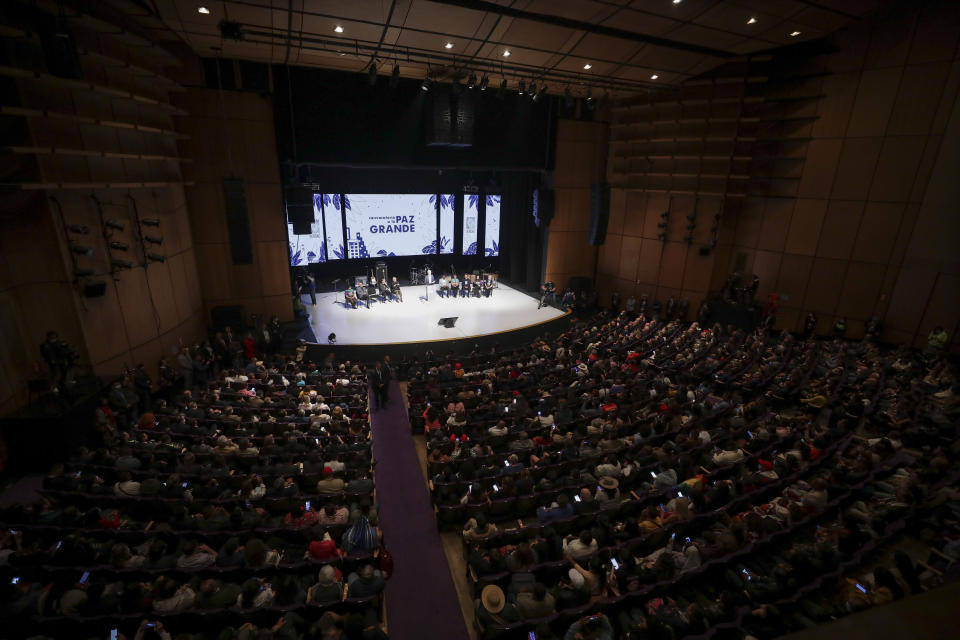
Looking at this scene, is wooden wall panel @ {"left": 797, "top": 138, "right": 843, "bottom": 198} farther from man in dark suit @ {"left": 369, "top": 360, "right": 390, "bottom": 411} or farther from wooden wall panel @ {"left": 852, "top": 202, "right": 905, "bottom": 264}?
man in dark suit @ {"left": 369, "top": 360, "right": 390, "bottom": 411}

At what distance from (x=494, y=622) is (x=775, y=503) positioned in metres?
4.16

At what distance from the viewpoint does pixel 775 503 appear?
5.85 m

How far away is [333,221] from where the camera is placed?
17891mm

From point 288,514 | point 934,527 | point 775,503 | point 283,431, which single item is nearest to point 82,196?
point 283,431

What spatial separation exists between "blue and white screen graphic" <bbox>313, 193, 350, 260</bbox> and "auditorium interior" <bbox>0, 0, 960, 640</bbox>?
0.39ft

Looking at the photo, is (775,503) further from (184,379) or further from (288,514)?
(184,379)

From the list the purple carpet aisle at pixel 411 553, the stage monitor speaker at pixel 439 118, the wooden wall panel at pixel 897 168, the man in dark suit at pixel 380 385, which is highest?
the stage monitor speaker at pixel 439 118

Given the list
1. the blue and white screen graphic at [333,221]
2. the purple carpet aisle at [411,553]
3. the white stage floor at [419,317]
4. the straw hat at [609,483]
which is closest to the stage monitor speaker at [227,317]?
the white stage floor at [419,317]

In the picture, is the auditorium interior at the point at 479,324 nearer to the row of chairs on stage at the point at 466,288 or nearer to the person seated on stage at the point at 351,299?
the person seated on stage at the point at 351,299

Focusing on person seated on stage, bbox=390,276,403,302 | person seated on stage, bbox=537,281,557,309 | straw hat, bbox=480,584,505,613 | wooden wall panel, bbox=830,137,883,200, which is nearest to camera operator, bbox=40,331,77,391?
straw hat, bbox=480,584,505,613

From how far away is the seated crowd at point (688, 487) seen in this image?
450 centimetres

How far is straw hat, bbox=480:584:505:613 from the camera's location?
455cm

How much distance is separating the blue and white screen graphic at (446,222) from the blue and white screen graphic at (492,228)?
168cm

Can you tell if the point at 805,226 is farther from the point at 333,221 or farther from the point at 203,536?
the point at 203,536
